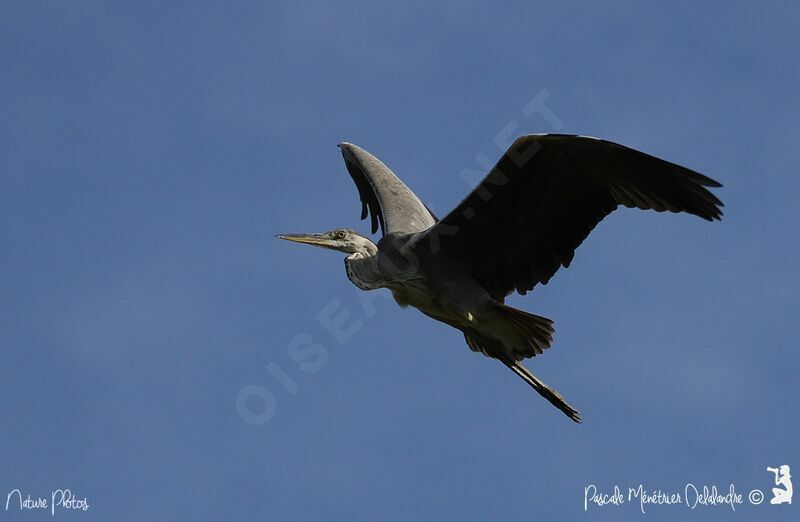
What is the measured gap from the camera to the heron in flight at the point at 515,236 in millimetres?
10117

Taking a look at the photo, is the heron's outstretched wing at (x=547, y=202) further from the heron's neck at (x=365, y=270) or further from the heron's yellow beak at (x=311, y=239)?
the heron's yellow beak at (x=311, y=239)

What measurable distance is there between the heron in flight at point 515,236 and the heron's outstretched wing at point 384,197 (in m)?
0.19

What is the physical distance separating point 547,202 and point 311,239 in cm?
213

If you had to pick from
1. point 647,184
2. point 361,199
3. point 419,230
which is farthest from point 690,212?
point 361,199

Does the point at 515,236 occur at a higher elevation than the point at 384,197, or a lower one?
lower

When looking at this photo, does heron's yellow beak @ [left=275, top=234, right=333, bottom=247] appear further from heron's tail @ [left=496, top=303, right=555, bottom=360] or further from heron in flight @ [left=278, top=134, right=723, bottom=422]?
heron's tail @ [left=496, top=303, right=555, bottom=360]

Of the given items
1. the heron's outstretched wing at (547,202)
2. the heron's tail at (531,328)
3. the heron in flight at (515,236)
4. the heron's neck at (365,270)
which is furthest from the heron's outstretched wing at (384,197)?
the heron's tail at (531,328)

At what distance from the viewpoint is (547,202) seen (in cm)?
1065

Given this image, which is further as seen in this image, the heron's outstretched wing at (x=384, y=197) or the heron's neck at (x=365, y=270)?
the heron's outstretched wing at (x=384, y=197)

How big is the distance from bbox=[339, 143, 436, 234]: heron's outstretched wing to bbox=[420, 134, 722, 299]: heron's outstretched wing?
868 millimetres

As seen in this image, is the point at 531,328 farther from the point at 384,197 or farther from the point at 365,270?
the point at 384,197

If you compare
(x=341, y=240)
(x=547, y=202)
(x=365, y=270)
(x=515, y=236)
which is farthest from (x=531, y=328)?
(x=341, y=240)

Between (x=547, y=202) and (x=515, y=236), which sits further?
(x=515, y=236)

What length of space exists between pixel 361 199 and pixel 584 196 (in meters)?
3.63
